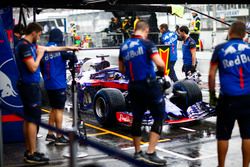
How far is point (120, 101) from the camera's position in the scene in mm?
8141

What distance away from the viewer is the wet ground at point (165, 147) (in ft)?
20.2

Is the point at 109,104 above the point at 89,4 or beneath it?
beneath

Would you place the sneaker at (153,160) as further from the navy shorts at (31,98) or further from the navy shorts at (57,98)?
the navy shorts at (57,98)

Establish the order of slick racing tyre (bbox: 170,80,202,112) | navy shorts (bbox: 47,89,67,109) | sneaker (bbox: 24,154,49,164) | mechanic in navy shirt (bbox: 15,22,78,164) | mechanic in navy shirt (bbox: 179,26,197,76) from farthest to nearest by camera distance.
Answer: mechanic in navy shirt (bbox: 179,26,197,76) < slick racing tyre (bbox: 170,80,202,112) < navy shorts (bbox: 47,89,67,109) < sneaker (bbox: 24,154,49,164) < mechanic in navy shirt (bbox: 15,22,78,164)

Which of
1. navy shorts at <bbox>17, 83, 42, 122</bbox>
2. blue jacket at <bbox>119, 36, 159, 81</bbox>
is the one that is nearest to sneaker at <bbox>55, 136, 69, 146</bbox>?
navy shorts at <bbox>17, 83, 42, 122</bbox>

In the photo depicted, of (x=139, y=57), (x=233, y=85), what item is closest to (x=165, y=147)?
(x=139, y=57)

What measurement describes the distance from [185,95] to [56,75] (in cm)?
269

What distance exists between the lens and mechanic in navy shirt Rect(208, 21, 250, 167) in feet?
16.8

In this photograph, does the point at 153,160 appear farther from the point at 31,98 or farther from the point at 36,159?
the point at 31,98

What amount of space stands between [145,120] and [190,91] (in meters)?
1.33

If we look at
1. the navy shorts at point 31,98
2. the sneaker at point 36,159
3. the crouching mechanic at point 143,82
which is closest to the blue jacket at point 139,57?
the crouching mechanic at point 143,82

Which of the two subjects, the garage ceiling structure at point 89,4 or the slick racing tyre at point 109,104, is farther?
the slick racing tyre at point 109,104

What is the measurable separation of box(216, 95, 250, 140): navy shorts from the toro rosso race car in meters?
2.54

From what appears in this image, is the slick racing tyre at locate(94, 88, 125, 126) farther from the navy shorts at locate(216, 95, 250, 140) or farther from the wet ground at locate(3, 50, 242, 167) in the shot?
the navy shorts at locate(216, 95, 250, 140)
